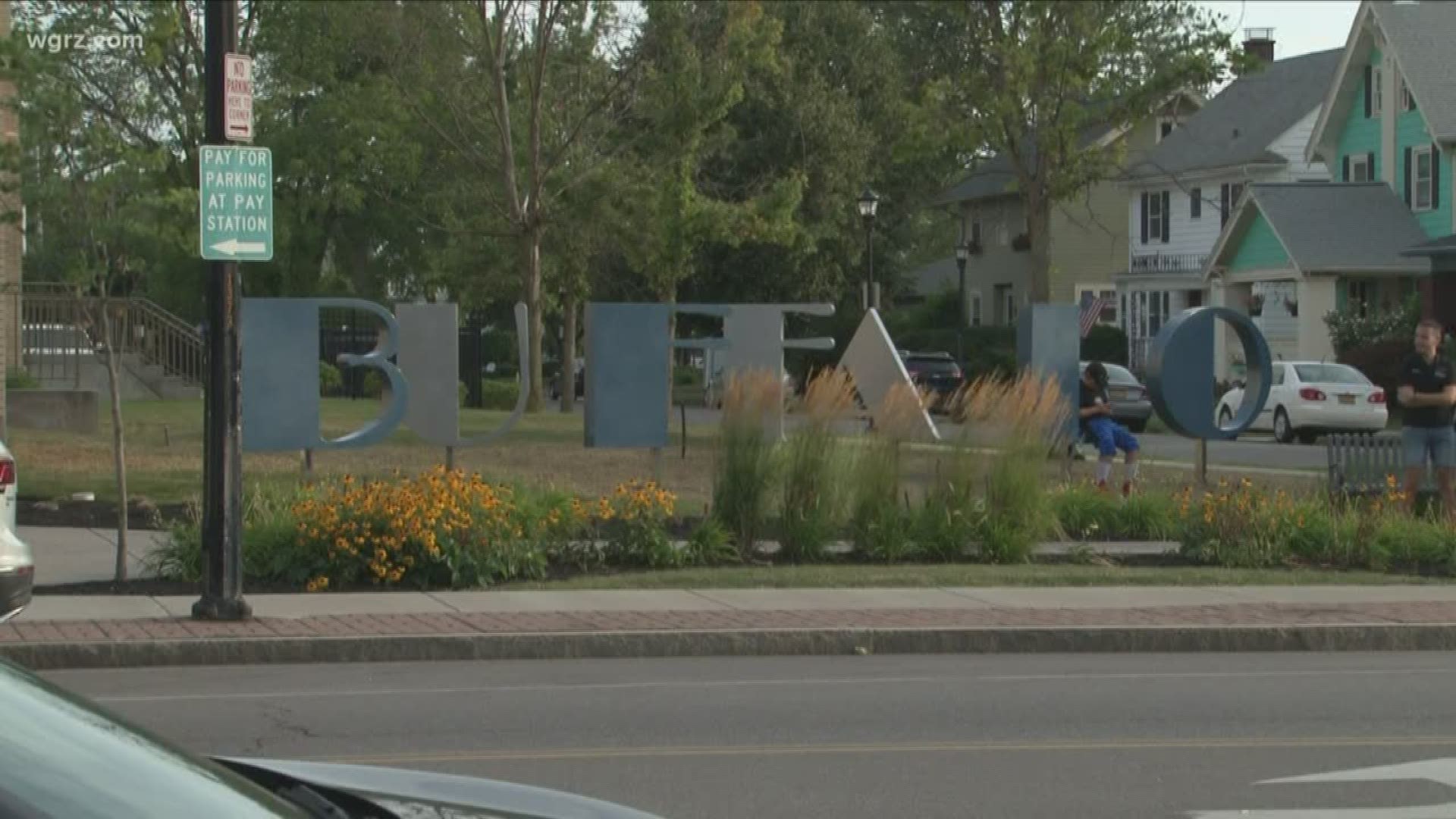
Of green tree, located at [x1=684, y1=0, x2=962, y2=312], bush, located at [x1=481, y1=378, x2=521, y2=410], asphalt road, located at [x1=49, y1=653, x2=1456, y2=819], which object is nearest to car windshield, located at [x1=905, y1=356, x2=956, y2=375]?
green tree, located at [x1=684, y1=0, x2=962, y2=312]

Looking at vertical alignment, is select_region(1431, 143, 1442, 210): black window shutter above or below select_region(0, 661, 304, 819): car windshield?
above

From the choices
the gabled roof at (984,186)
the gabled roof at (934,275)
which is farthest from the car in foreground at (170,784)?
the gabled roof at (934,275)

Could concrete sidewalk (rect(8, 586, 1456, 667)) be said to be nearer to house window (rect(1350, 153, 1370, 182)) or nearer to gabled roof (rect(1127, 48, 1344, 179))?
house window (rect(1350, 153, 1370, 182))

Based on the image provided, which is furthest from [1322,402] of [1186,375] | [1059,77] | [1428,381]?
[1428,381]

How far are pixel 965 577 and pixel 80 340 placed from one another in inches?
795

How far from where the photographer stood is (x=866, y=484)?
679 inches

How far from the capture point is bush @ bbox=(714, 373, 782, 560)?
16.9 meters

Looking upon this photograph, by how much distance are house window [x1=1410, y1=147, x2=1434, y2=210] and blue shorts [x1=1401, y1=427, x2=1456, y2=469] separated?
35.4 m

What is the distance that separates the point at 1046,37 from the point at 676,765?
32.5m

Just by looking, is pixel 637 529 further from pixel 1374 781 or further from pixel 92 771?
pixel 92 771

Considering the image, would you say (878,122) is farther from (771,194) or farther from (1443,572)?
(1443,572)

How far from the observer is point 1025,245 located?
70.1 m

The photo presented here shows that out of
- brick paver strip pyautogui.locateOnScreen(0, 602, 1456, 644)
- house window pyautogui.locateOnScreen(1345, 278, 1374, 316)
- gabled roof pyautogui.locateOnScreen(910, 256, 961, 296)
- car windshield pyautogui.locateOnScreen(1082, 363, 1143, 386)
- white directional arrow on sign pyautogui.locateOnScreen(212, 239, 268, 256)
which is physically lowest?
brick paver strip pyautogui.locateOnScreen(0, 602, 1456, 644)

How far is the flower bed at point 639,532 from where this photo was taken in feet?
49.8
